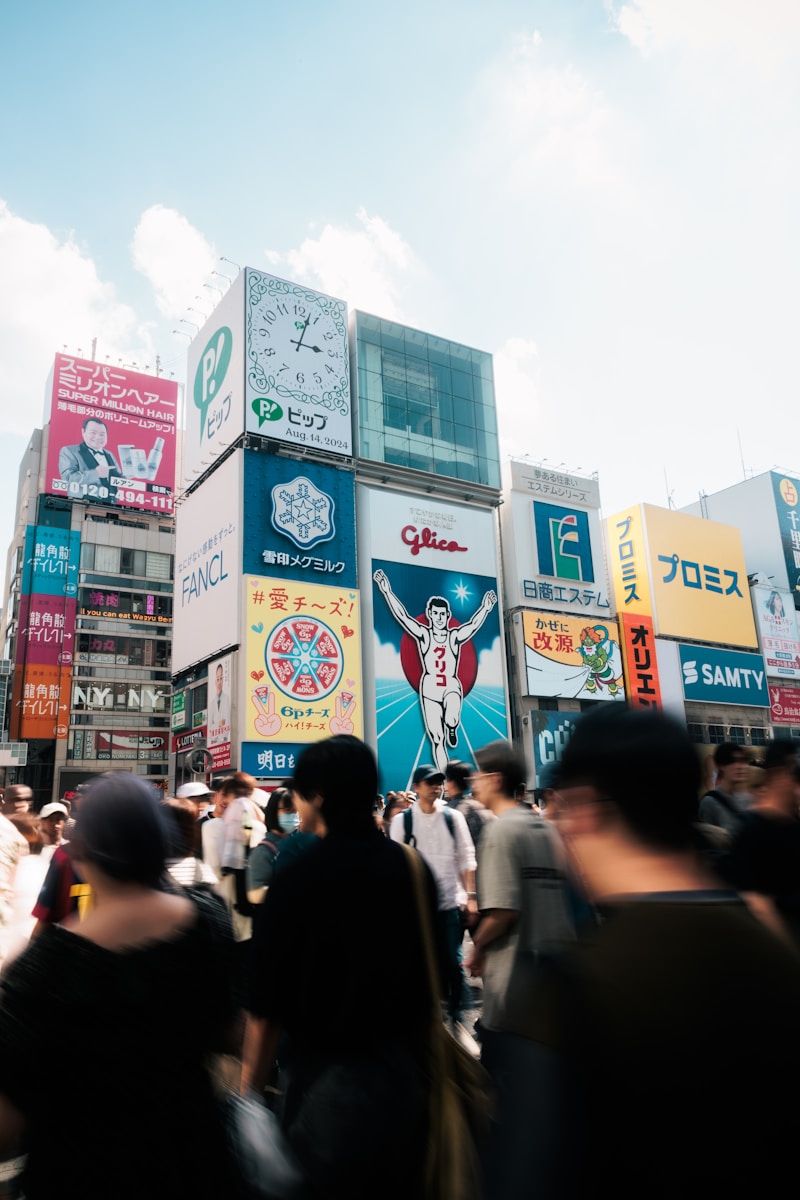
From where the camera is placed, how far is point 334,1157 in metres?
1.44

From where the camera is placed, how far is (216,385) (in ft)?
90.7

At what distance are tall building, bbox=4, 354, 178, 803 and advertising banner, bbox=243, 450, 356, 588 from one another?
2040 centimetres

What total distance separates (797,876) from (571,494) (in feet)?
107

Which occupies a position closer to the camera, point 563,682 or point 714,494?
point 563,682

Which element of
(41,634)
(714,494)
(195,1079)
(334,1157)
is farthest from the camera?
(714,494)

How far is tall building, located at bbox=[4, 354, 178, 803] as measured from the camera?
131ft

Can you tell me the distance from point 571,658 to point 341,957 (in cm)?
3008

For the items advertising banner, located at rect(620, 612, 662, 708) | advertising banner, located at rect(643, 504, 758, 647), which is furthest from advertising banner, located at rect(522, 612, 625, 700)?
advertising banner, located at rect(643, 504, 758, 647)

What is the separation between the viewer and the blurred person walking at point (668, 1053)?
73 cm

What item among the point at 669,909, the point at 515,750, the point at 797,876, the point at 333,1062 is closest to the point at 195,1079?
the point at 333,1062

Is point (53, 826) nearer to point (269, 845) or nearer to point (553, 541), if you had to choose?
point (269, 845)

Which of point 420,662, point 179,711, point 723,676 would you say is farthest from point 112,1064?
point 723,676

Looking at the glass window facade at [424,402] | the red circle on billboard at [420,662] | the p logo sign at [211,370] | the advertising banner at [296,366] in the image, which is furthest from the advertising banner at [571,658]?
the p logo sign at [211,370]

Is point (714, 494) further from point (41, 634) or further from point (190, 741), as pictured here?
point (41, 634)
